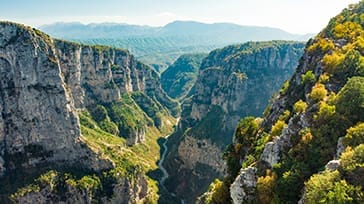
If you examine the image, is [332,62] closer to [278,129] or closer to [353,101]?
[278,129]

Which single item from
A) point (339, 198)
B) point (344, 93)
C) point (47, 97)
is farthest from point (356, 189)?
point (47, 97)

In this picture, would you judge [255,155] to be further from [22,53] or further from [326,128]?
[22,53]

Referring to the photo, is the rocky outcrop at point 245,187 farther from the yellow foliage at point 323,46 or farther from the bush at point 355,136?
the yellow foliage at point 323,46

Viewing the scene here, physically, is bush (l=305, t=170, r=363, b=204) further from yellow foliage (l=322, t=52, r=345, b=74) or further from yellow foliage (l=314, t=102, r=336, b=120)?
yellow foliage (l=322, t=52, r=345, b=74)

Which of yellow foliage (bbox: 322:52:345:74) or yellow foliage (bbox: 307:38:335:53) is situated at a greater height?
yellow foliage (bbox: 307:38:335:53)

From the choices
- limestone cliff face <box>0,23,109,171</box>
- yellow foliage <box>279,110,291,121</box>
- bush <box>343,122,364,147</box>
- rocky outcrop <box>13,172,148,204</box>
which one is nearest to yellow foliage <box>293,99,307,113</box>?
yellow foliage <box>279,110,291,121</box>

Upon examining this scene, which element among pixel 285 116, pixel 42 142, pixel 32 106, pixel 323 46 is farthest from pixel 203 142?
pixel 285 116

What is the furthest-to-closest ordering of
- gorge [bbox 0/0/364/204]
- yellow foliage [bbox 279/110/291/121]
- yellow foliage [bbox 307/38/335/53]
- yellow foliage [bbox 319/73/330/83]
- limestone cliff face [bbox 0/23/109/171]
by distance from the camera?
limestone cliff face [bbox 0/23/109/171]
yellow foliage [bbox 307/38/335/53]
yellow foliage [bbox 279/110/291/121]
yellow foliage [bbox 319/73/330/83]
gorge [bbox 0/0/364/204]

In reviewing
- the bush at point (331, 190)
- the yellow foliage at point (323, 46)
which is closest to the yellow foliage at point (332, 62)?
the yellow foliage at point (323, 46)
